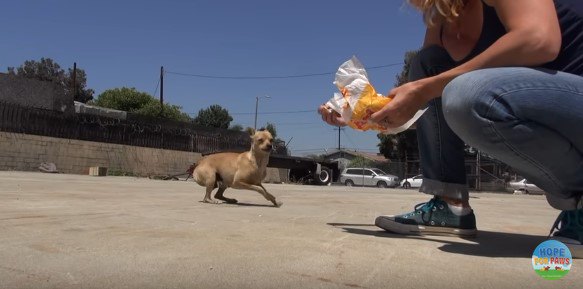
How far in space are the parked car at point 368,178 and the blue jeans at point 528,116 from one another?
35.5 meters

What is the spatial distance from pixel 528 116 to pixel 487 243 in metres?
0.82

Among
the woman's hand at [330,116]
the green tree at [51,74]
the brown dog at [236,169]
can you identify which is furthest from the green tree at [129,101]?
the woman's hand at [330,116]

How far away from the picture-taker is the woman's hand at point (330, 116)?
8.66 ft

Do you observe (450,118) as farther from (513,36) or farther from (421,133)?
(421,133)

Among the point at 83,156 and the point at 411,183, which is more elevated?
the point at 83,156

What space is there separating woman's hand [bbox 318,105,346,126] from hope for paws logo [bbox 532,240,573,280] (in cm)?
110

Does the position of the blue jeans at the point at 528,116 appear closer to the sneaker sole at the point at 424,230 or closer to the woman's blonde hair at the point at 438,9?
the woman's blonde hair at the point at 438,9

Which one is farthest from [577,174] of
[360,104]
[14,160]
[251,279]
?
[14,160]

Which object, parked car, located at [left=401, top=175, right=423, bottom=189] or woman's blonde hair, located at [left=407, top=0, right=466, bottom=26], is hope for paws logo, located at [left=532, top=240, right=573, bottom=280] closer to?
woman's blonde hair, located at [left=407, top=0, right=466, bottom=26]

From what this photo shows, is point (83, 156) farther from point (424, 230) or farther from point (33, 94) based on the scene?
point (424, 230)

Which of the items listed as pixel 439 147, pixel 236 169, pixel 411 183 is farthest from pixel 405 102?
pixel 411 183

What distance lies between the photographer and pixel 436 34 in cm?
268

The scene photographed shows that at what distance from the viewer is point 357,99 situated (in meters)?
2.40

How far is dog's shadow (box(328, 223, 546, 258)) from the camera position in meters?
2.11
